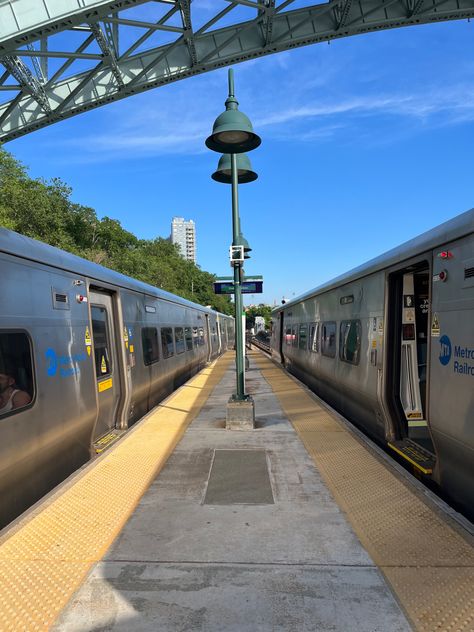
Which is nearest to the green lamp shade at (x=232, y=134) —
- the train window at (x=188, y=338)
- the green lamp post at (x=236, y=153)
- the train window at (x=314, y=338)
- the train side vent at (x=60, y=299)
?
the green lamp post at (x=236, y=153)

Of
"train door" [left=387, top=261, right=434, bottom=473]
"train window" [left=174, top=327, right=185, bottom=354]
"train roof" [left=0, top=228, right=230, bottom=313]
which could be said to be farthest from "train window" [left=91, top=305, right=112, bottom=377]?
"train window" [left=174, top=327, right=185, bottom=354]

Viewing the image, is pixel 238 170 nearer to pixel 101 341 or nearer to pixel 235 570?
pixel 101 341

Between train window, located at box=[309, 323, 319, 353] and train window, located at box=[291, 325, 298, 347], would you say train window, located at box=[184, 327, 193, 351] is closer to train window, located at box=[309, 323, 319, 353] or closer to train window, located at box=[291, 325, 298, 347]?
train window, located at box=[291, 325, 298, 347]

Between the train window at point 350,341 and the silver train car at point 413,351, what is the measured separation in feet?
0.06

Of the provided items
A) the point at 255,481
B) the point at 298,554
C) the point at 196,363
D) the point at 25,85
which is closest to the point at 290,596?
the point at 298,554

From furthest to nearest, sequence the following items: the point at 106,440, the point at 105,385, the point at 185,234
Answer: the point at 185,234
the point at 105,385
the point at 106,440

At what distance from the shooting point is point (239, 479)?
15.6ft

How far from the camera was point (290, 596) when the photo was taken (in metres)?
2.70

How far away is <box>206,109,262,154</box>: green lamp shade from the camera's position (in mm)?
6566

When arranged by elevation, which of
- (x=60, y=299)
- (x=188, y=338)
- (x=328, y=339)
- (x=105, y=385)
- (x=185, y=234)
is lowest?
(x=105, y=385)

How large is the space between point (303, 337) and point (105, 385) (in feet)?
25.7

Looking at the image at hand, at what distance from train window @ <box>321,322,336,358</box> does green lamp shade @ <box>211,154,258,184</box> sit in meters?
3.47

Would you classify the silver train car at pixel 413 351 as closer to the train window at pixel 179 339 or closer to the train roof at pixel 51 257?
the train roof at pixel 51 257

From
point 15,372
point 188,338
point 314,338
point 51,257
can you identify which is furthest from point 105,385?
point 188,338
